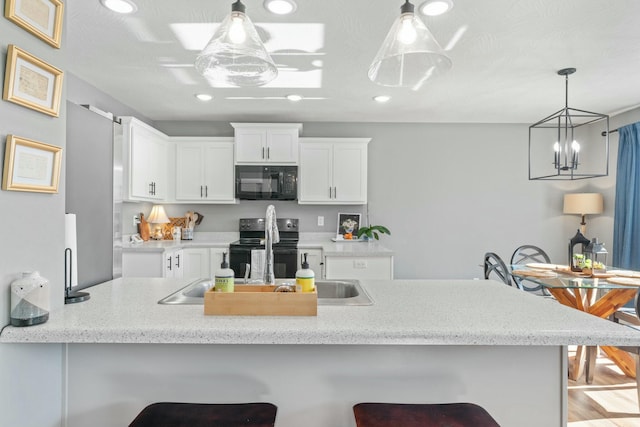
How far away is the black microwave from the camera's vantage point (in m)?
4.23

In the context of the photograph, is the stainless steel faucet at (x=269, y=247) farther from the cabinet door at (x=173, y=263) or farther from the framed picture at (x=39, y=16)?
the cabinet door at (x=173, y=263)

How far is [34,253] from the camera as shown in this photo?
3.90 feet

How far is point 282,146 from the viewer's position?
4.25 m

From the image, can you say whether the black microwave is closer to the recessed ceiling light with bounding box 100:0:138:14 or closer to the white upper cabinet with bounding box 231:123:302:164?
the white upper cabinet with bounding box 231:123:302:164

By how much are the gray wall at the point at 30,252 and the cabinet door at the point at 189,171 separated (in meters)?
3.08

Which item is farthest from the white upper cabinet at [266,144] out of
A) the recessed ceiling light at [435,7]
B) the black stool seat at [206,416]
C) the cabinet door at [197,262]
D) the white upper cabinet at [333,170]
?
the black stool seat at [206,416]

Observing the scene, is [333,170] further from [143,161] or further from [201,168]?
[143,161]

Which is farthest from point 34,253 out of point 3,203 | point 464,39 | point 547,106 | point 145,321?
point 547,106

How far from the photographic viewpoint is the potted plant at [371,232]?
4.20 metres

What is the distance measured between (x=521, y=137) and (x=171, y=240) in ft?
14.9

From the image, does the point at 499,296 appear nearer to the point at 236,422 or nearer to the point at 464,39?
the point at 236,422

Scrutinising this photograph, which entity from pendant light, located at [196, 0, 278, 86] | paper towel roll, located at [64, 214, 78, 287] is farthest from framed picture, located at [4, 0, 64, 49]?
paper towel roll, located at [64, 214, 78, 287]

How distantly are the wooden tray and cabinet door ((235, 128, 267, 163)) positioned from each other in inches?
124

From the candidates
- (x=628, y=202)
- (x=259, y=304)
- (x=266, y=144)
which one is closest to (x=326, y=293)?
(x=259, y=304)
